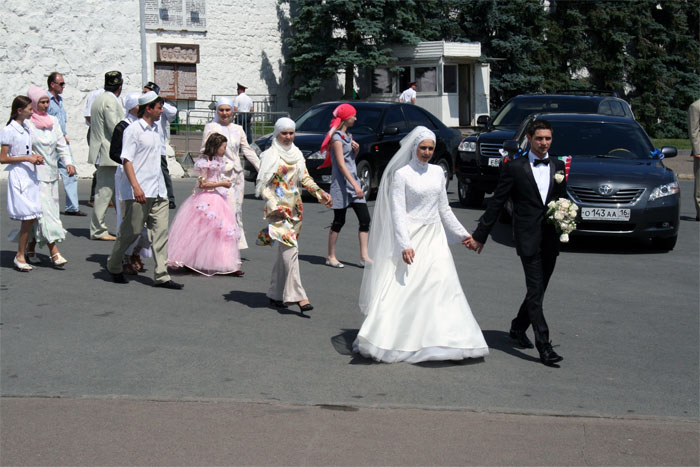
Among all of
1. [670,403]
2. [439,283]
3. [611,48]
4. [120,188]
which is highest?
[611,48]

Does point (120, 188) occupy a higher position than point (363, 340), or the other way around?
point (120, 188)

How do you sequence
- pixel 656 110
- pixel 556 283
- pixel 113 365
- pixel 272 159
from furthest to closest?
pixel 656 110 → pixel 556 283 → pixel 272 159 → pixel 113 365

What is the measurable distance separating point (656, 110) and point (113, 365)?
136 feet

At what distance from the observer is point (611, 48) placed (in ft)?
143

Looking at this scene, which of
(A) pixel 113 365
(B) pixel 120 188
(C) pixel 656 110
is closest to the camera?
(A) pixel 113 365

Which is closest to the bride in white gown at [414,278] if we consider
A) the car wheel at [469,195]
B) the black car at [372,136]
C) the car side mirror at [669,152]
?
the car side mirror at [669,152]

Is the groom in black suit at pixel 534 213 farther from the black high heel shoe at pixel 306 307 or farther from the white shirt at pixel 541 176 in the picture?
the black high heel shoe at pixel 306 307

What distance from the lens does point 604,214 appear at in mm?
11680

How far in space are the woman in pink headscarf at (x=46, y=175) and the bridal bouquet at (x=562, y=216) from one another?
5.40 metres

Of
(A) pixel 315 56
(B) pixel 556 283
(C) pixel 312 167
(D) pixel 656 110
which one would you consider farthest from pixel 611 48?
(B) pixel 556 283

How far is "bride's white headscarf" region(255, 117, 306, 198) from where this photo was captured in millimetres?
8070

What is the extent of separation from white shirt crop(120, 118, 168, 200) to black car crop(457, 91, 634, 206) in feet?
25.1

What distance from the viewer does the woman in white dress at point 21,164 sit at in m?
9.03

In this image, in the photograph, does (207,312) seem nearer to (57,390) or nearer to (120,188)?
(120,188)
